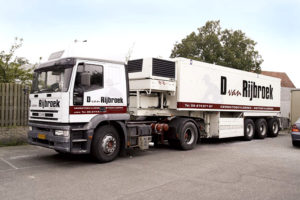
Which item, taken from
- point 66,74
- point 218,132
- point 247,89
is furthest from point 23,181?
point 247,89

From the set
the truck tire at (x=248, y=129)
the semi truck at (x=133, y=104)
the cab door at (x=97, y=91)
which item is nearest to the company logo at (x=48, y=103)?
the semi truck at (x=133, y=104)

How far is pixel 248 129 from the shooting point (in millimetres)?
14070

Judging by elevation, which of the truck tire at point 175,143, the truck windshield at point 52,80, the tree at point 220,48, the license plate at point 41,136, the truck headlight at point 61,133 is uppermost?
the tree at point 220,48

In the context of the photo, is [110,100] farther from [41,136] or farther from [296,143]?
[296,143]

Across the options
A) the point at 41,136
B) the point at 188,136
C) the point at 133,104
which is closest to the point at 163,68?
the point at 133,104

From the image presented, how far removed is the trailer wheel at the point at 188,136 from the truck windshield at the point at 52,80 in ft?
14.9

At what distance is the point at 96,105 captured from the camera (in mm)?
7602

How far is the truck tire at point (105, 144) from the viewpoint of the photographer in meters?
7.54

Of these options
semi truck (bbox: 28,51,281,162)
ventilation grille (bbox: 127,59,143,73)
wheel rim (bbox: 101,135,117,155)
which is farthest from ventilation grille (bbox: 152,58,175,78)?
Answer: wheel rim (bbox: 101,135,117,155)

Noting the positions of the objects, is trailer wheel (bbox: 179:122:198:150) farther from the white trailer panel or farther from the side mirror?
the side mirror

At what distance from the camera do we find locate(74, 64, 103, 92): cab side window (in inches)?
285

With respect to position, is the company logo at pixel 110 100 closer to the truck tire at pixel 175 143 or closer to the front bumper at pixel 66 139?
the front bumper at pixel 66 139

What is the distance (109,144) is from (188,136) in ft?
12.5

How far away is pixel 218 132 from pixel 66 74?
7.12 metres
